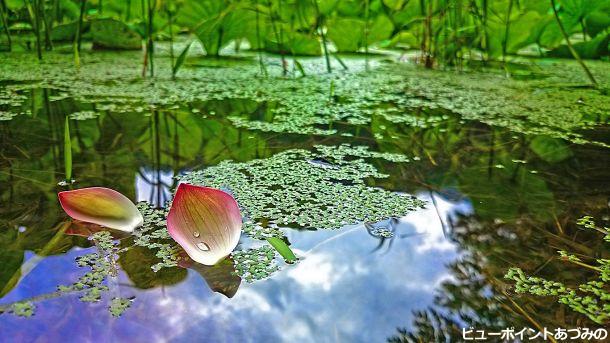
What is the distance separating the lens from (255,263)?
0.53 metres

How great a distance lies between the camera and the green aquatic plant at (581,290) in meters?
0.47

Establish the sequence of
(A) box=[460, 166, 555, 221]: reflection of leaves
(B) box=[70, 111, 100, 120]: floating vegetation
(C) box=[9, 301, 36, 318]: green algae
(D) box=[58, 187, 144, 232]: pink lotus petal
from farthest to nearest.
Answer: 1. (B) box=[70, 111, 100, 120]: floating vegetation
2. (A) box=[460, 166, 555, 221]: reflection of leaves
3. (D) box=[58, 187, 144, 232]: pink lotus petal
4. (C) box=[9, 301, 36, 318]: green algae

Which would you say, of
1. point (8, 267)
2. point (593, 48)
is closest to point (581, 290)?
point (8, 267)

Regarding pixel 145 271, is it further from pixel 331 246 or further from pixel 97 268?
pixel 331 246

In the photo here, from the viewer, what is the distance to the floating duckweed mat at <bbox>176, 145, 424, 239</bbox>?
2.09 ft

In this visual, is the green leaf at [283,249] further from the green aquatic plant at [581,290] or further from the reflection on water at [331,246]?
the green aquatic plant at [581,290]

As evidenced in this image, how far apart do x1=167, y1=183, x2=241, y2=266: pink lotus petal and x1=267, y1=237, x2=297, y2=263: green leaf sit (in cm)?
4

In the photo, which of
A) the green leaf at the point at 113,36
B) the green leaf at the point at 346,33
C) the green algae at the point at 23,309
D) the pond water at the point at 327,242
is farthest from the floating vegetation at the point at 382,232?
the green leaf at the point at 113,36

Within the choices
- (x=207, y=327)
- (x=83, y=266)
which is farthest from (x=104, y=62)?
(x=207, y=327)

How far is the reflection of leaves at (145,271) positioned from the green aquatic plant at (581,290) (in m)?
0.33


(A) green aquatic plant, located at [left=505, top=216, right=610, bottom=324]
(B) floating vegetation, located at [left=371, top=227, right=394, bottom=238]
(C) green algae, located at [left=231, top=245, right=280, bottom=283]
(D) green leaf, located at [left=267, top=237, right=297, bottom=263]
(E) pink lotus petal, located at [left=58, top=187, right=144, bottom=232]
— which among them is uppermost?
(E) pink lotus petal, located at [left=58, top=187, right=144, bottom=232]

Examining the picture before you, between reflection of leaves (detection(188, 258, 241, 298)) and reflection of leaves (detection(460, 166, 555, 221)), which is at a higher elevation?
reflection of leaves (detection(460, 166, 555, 221))

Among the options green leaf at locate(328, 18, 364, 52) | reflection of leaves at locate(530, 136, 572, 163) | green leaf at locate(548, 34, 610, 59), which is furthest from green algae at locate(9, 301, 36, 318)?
green leaf at locate(548, 34, 610, 59)

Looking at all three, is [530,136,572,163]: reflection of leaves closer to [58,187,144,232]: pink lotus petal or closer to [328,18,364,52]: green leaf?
[58,187,144,232]: pink lotus petal
